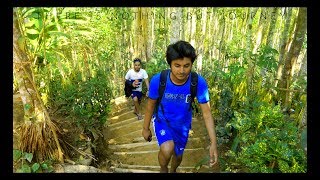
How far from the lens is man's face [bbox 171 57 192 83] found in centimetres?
280

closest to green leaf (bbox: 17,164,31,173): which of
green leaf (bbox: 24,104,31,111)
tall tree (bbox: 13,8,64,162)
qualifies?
tall tree (bbox: 13,8,64,162)

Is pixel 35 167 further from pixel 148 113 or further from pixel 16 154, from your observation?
pixel 148 113

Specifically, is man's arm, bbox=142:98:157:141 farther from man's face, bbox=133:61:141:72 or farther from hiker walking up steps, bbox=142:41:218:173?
man's face, bbox=133:61:141:72

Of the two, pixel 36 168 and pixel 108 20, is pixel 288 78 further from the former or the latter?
pixel 108 20

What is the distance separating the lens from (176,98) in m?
3.07

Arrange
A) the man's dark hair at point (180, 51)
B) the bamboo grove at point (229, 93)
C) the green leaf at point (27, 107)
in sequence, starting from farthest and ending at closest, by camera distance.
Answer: the green leaf at point (27, 107)
the bamboo grove at point (229, 93)
the man's dark hair at point (180, 51)

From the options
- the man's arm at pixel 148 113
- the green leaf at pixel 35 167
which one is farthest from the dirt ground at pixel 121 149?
the man's arm at pixel 148 113

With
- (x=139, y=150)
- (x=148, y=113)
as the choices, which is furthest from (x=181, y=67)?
(x=139, y=150)

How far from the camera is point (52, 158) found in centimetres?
366

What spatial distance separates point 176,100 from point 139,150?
2.84 meters

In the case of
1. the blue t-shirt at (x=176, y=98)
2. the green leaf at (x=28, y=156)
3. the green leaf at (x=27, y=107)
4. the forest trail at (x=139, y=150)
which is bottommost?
the forest trail at (x=139, y=150)

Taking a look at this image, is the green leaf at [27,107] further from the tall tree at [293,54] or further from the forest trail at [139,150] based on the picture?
the tall tree at [293,54]

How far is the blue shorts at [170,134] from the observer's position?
3.19 meters

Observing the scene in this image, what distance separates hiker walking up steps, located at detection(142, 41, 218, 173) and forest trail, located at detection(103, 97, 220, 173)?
1.15 meters
